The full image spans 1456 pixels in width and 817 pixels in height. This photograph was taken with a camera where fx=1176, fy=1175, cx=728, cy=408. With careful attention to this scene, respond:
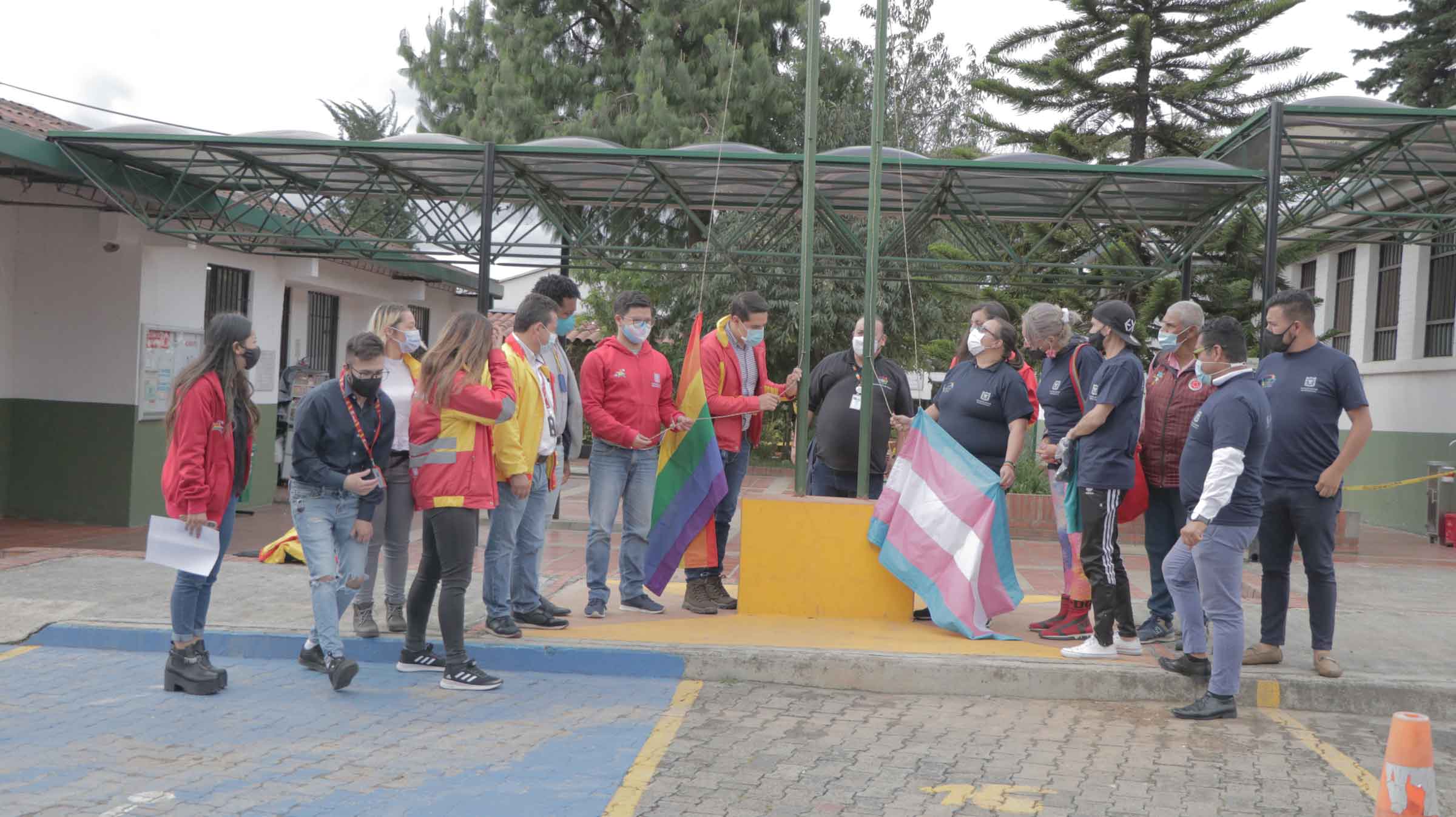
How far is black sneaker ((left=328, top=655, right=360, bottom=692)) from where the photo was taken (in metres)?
5.48

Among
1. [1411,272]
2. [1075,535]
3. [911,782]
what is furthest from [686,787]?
[1411,272]

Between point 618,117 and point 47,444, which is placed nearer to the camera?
point 47,444

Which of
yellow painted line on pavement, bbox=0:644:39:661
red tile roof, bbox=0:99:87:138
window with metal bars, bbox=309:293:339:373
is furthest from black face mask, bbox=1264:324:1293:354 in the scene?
window with metal bars, bbox=309:293:339:373

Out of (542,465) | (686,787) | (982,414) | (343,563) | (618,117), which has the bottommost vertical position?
(686,787)

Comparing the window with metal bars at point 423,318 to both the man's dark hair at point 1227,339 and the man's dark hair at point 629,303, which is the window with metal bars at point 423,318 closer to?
the man's dark hair at point 629,303

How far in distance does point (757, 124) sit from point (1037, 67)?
7101mm

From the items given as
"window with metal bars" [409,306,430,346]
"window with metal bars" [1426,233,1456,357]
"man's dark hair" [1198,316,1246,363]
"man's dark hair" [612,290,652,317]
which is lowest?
"man's dark hair" [1198,316,1246,363]

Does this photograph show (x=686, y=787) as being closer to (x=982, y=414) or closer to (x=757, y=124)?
(x=982, y=414)

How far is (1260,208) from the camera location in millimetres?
17844

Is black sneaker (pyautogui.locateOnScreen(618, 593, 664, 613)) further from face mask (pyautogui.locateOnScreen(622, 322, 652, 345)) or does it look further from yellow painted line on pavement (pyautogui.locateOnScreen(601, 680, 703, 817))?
face mask (pyautogui.locateOnScreen(622, 322, 652, 345))

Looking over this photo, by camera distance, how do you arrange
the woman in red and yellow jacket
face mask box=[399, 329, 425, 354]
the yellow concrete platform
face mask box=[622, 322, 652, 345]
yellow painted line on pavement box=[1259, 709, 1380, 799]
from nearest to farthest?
yellow painted line on pavement box=[1259, 709, 1380, 799] → the woman in red and yellow jacket → face mask box=[399, 329, 425, 354] → the yellow concrete platform → face mask box=[622, 322, 652, 345]

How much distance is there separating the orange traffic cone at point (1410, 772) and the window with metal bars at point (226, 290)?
12.6 meters

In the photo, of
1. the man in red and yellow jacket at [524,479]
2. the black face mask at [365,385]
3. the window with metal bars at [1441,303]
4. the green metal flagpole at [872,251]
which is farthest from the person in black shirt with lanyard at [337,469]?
the window with metal bars at [1441,303]

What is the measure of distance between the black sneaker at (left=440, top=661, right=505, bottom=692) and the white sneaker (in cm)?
299
